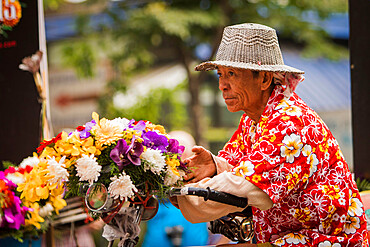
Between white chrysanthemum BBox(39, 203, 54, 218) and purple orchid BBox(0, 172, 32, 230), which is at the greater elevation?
purple orchid BBox(0, 172, 32, 230)

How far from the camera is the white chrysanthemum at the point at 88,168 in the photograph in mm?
2037

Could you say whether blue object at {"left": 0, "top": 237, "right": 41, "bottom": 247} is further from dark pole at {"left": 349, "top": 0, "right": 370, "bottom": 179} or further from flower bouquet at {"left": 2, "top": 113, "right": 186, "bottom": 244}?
dark pole at {"left": 349, "top": 0, "right": 370, "bottom": 179}

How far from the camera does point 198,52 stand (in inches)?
367

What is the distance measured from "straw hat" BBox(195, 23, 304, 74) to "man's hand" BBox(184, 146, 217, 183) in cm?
48

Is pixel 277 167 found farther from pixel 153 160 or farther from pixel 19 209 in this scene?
pixel 19 209

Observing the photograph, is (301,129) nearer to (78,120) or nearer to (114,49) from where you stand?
(114,49)

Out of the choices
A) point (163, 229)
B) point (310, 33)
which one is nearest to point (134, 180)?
point (163, 229)

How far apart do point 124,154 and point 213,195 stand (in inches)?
16.6

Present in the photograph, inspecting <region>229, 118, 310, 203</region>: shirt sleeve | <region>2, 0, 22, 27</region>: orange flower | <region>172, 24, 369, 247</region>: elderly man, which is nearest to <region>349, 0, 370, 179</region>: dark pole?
<region>172, 24, 369, 247</region>: elderly man

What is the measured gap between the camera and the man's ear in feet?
8.12

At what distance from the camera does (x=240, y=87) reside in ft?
8.09

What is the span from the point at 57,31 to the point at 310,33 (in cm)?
494

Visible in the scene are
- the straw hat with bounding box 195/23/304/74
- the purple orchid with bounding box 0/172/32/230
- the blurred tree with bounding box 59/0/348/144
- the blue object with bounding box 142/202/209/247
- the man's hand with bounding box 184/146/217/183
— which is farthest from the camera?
the blurred tree with bounding box 59/0/348/144

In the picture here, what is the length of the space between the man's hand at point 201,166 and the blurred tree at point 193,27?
578 centimetres
